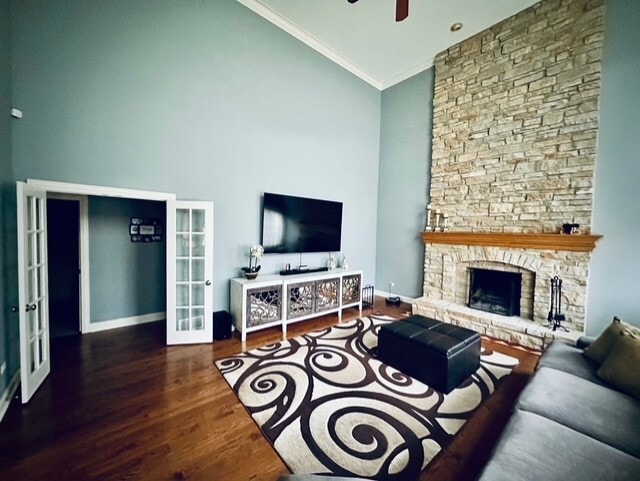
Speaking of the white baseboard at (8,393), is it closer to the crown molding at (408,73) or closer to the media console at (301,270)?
the media console at (301,270)

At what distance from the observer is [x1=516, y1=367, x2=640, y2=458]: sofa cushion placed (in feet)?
4.27

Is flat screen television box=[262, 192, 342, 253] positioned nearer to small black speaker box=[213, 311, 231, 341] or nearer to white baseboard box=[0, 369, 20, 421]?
small black speaker box=[213, 311, 231, 341]

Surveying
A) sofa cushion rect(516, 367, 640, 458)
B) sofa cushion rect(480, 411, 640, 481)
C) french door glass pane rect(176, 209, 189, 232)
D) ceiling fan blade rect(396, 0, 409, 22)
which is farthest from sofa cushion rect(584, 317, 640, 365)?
french door glass pane rect(176, 209, 189, 232)

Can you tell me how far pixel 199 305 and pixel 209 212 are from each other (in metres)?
1.24

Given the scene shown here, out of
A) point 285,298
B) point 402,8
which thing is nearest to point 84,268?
point 285,298

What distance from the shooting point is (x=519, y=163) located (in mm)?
3814

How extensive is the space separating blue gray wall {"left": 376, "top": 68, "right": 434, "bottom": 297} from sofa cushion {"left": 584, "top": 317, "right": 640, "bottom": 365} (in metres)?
2.90

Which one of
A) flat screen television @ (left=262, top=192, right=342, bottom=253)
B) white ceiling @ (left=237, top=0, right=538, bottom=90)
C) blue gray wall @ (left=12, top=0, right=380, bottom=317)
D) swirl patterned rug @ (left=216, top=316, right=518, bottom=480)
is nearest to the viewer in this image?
swirl patterned rug @ (left=216, top=316, right=518, bottom=480)

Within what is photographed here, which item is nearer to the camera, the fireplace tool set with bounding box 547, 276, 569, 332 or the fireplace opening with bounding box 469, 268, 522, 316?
the fireplace tool set with bounding box 547, 276, 569, 332

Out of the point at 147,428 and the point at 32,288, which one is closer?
the point at 147,428

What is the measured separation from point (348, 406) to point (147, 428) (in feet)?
5.03

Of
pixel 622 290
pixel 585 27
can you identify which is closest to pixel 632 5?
pixel 585 27

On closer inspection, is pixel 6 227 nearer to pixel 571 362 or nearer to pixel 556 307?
pixel 571 362

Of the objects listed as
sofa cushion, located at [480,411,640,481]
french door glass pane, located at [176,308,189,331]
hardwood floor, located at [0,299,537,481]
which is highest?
sofa cushion, located at [480,411,640,481]
